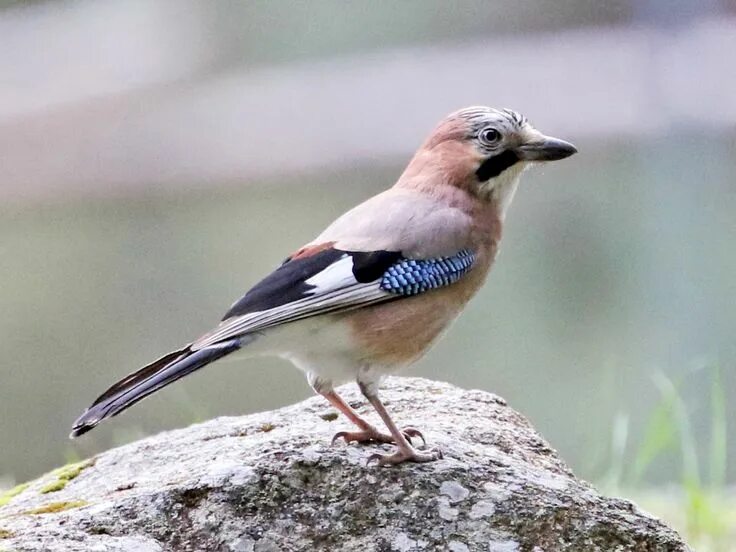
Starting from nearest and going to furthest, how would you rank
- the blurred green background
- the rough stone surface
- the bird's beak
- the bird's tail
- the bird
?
the rough stone surface, the bird's tail, the bird, the bird's beak, the blurred green background

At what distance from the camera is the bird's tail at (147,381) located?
2525 mm

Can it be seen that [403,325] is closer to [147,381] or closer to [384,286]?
[384,286]

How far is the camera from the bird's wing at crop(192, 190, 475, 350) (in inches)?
107

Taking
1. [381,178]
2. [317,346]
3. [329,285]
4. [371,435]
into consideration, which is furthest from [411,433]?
[381,178]

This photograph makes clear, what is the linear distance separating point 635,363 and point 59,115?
3215mm

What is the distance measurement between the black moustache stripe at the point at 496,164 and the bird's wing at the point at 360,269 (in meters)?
0.19

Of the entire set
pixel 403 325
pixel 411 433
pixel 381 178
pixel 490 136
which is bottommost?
pixel 411 433

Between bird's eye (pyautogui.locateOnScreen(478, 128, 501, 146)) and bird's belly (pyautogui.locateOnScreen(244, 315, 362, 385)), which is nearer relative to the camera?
bird's belly (pyautogui.locateOnScreen(244, 315, 362, 385))

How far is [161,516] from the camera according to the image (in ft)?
7.62

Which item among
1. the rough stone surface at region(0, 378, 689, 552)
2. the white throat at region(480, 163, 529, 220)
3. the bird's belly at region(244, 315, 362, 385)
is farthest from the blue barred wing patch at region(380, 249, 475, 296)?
the rough stone surface at region(0, 378, 689, 552)

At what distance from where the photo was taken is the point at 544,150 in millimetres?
3082

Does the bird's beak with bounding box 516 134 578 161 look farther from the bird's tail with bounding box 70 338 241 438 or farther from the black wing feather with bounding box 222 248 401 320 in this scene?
the bird's tail with bounding box 70 338 241 438

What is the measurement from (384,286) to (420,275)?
0.11 m

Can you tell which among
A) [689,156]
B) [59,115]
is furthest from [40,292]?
[689,156]
